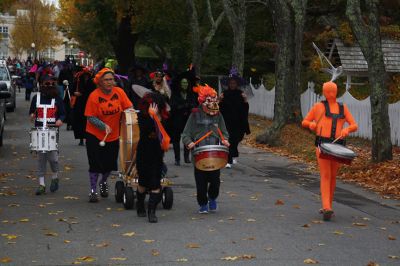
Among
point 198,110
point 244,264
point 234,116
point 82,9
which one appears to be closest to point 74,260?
point 244,264

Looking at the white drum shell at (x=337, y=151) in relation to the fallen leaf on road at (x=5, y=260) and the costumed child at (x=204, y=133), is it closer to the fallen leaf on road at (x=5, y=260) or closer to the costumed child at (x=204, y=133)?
the costumed child at (x=204, y=133)

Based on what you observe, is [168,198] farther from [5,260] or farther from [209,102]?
[5,260]

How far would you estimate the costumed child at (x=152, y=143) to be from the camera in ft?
34.2

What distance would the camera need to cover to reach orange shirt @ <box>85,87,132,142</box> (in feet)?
39.0

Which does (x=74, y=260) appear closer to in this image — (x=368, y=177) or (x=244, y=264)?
(x=244, y=264)

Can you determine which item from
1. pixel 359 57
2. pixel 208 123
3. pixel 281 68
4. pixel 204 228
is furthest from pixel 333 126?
pixel 359 57

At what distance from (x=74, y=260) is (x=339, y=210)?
4823mm

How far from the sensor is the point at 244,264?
796cm

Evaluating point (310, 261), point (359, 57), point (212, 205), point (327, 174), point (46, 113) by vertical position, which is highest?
point (359, 57)

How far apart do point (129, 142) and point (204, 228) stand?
2.19 meters

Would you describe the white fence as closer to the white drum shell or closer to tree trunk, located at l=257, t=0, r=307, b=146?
tree trunk, located at l=257, t=0, r=307, b=146

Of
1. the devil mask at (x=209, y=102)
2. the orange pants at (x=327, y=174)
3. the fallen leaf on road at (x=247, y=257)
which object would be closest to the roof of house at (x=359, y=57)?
the devil mask at (x=209, y=102)

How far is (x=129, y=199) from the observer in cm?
1127

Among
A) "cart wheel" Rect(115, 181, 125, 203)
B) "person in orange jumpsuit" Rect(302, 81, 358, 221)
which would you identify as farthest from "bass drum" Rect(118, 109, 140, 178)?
"person in orange jumpsuit" Rect(302, 81, 358, 221)
